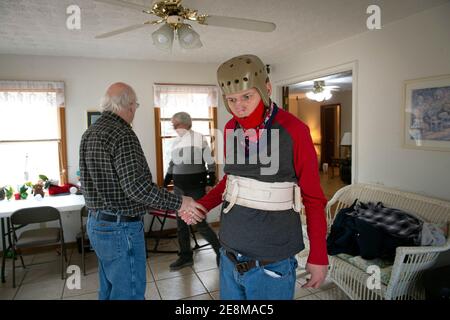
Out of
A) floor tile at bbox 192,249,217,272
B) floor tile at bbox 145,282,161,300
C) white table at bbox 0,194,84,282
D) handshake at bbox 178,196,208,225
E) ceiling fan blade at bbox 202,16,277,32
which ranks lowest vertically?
floor tile at bbox 145,282,161,300

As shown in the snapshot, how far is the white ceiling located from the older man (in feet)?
3.41

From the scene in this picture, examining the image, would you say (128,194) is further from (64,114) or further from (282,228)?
(64,114)

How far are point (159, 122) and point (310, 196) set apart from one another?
353 centimetres

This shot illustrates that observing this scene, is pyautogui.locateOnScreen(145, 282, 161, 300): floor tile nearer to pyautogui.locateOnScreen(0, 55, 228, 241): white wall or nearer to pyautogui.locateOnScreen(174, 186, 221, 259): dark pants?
pyautogui.locateOnScreen(174, 186, 221, 259): dark pants

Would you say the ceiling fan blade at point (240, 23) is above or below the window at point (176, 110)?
above

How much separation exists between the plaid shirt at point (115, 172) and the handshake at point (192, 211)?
0.05 m

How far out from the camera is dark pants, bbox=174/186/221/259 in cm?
316

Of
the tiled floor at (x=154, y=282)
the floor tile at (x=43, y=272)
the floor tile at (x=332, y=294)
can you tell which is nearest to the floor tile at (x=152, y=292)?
the tiled floor at (x=154, y=282)

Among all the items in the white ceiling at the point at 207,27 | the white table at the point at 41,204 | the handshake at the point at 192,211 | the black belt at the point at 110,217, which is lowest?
the white table at the point at 41,204

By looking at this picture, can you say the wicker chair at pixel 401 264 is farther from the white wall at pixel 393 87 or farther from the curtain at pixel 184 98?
the curtain at pixel 184 98

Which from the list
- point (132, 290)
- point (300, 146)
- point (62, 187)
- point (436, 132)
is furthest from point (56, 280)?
point (436, 132)

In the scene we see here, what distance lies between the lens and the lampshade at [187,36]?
79.7 inches

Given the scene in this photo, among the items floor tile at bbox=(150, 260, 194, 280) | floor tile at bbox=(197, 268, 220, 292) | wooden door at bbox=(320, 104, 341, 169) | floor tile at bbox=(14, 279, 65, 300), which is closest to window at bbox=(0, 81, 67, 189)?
floor tile at bbox=(14, 279, 65, 300)
